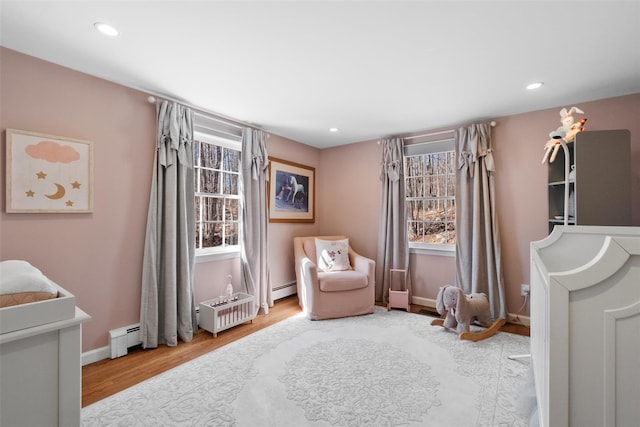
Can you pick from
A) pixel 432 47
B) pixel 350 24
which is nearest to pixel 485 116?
pixel 432 47

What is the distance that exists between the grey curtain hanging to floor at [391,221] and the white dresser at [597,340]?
280 cm

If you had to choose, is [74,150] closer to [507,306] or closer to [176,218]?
[176,218]

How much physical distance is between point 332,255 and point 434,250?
1313 millimetres

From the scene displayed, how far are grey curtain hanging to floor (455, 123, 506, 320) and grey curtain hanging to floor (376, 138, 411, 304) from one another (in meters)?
0.67

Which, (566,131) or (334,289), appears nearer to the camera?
(566,131)

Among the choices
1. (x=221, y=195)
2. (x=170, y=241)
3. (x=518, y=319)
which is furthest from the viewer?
(x=221, y=195)

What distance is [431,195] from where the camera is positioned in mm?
3693

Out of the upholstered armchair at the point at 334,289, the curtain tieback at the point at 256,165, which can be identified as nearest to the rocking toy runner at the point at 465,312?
the upholstered armchair at the point at 334,289

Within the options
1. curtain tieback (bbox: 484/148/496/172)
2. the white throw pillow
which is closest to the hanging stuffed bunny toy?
curtain tieback (bbox: 484/148/496/172)

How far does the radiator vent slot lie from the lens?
2.27 m

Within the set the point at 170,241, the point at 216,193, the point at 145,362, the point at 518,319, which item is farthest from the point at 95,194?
the point at 518,319

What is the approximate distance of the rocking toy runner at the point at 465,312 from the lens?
264cm

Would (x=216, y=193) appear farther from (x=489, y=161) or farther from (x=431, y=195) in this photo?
(x=489, y=161)

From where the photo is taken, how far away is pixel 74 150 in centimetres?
210
